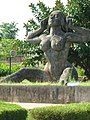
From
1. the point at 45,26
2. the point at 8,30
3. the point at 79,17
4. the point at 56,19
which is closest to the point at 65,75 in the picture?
the point at 56,19

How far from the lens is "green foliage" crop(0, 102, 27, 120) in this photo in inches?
321

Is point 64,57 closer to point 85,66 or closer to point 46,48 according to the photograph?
point 46,48

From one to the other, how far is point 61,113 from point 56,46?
15.5ft

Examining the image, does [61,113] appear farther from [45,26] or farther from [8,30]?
[8,30]

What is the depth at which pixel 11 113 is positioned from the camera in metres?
8.27

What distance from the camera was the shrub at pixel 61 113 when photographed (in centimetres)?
818

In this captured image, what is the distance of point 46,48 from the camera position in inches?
509

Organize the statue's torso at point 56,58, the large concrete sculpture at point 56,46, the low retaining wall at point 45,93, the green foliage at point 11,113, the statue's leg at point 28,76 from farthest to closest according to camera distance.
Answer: the statue's torso at point 56,58, the large concrete sculpture at point 56,46, the statue's leg at point 28,76, the low retaining wall at point 45,93, the green foliage at point 11,113

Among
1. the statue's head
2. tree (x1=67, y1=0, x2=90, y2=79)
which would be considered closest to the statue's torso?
the statue's head

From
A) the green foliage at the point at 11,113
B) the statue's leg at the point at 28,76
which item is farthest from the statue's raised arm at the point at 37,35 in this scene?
the green foliage at the point at 11,113

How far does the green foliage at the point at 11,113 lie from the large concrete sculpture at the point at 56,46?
4.03 meters

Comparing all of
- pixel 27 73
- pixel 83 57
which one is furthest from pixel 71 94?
pixel 83 57

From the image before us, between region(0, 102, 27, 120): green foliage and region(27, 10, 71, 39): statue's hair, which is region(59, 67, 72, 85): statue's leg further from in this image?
region(0, 102, 27, 120): green foliage

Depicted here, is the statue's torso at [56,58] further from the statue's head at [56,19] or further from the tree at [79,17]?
the tree at [79,17]
